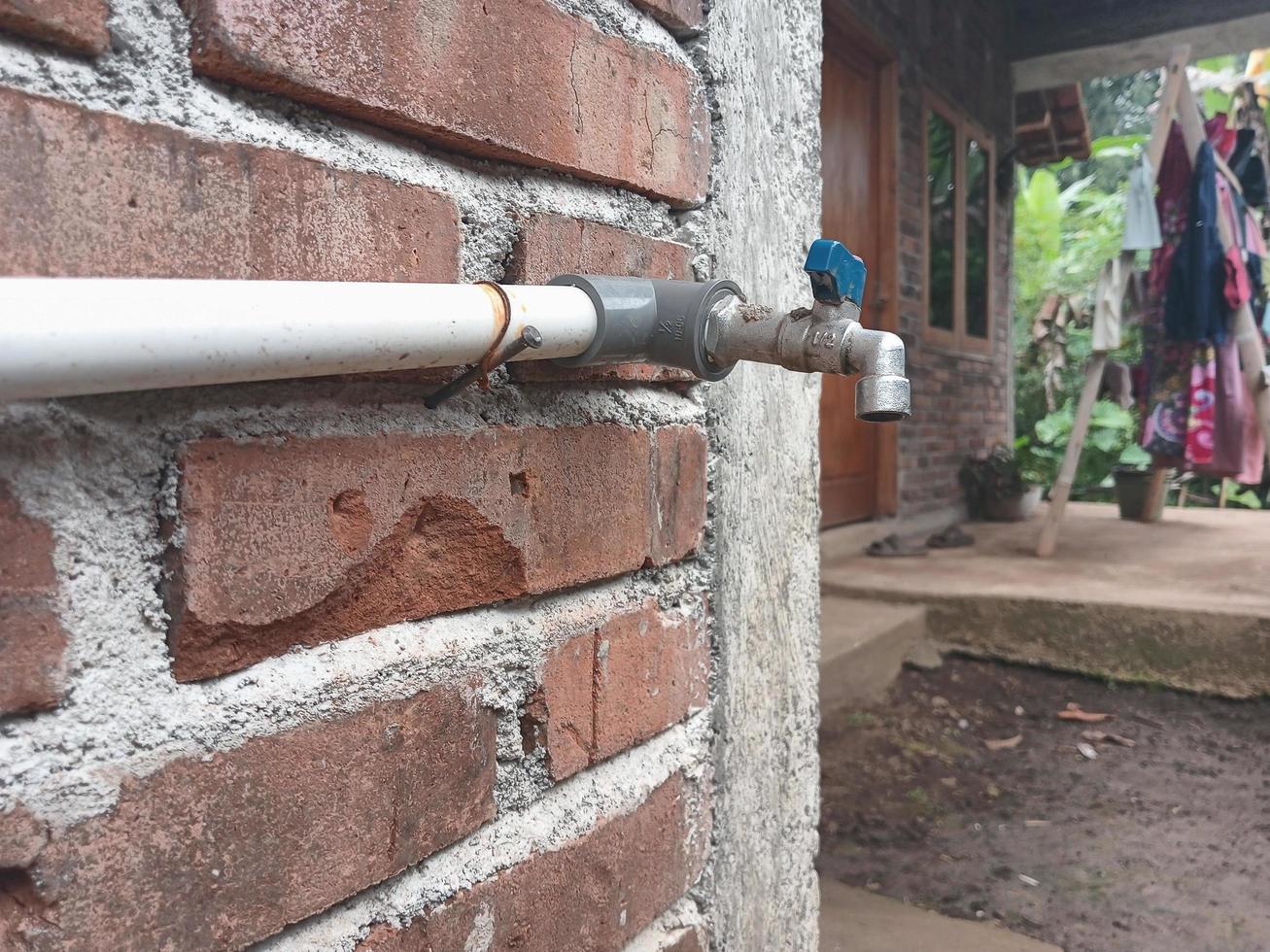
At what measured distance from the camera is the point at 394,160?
22.4 inches

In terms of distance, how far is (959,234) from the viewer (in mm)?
6227

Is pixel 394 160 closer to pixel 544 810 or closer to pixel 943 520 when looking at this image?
pixel 544 810

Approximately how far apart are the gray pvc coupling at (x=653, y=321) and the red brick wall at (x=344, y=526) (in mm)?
57

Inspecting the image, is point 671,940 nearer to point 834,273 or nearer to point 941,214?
point 834,273

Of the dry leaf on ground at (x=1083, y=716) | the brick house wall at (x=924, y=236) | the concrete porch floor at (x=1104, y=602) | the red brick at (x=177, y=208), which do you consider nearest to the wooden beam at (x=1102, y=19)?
the brick house wall at (x=924, y=236)

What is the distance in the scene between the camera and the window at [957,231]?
19.2ft

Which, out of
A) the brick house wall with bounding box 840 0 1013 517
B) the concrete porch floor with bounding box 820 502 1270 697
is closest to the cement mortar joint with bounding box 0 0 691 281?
the concrete porch floor with bounding box 820 502 1270 697

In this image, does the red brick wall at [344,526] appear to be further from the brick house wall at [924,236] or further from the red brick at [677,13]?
the brick house wall at [924,236]

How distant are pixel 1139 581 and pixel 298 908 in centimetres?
416

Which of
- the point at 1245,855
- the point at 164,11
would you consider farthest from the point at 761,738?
the point at 1245,855

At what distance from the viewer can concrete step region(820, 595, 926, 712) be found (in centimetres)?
328

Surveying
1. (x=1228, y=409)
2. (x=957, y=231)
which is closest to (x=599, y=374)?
(x=1228, y=409)

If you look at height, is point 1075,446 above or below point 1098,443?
above

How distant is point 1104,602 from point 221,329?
3815mm
